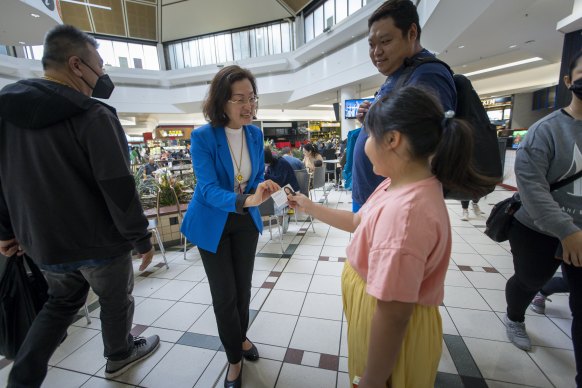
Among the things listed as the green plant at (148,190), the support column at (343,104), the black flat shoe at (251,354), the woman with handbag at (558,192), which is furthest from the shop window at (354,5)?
the black flat shoe at (251,354)

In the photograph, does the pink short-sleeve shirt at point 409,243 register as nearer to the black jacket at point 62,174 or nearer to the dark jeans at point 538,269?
the dark jeans at point 538,269

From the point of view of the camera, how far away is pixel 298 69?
12789 mm

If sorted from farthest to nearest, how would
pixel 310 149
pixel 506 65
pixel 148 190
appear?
pixel 506 65 < pixel 310 149 < pixel 148 190

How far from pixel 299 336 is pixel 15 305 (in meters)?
1.57

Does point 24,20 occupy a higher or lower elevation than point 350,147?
higher

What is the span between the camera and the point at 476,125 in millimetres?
886

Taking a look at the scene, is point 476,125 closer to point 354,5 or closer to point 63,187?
point 63,187

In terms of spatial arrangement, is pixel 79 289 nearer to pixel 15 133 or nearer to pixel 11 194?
pixel 11 194

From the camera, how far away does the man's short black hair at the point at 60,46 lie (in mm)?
1103

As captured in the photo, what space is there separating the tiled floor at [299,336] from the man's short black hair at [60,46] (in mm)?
1705

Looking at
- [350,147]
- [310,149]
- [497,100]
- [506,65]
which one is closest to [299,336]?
[350,147]

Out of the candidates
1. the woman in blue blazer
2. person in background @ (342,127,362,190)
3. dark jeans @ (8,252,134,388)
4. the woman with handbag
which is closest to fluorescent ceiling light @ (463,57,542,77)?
the woman with handbag

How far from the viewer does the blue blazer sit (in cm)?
119

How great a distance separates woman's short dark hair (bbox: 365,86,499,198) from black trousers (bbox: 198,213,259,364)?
2.95 feet
